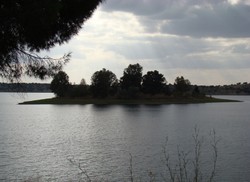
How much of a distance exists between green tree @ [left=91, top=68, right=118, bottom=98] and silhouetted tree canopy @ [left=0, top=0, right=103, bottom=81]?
369ft

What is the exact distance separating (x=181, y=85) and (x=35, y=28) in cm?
13270

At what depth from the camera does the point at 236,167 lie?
911 inches

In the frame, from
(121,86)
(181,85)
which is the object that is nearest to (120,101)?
(121,86)

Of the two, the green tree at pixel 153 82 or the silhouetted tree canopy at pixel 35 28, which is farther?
the green tree at pixel 153 82

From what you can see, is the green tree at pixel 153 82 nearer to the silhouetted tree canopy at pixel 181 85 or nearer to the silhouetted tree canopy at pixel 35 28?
the silhouetted tree canopy at pixel 181 85

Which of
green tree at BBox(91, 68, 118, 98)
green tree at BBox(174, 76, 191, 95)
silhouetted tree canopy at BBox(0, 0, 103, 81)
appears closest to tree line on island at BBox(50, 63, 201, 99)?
green tree at BBox(91, 68, 118, 98)

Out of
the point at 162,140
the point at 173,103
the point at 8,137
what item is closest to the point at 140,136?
the point at 162,140

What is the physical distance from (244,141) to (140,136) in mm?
11102

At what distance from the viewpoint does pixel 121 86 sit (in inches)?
5118

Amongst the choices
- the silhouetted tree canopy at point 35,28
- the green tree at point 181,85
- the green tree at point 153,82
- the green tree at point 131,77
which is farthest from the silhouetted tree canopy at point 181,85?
the silhouetted tree canopy at point 35,28

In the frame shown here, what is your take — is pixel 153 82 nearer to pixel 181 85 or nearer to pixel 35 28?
pixel 181 85

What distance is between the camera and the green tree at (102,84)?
12312cm

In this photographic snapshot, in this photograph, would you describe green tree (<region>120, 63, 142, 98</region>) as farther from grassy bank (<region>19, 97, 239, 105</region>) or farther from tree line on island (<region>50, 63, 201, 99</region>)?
grassy bank (<region>19, 97, 239, 105</region>)

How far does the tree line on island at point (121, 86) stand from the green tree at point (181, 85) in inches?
187
